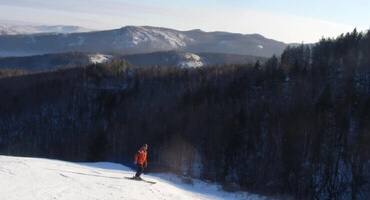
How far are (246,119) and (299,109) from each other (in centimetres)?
1040

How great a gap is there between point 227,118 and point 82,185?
91924 mm

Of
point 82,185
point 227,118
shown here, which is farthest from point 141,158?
point 227,118

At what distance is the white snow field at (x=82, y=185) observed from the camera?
82.7 ft

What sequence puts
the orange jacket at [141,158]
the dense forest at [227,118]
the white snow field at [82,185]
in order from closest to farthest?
the white snow field at [82,185] < the orange jacket at [141,158] < the dense forest at [227,118]

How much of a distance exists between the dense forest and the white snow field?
54.8m

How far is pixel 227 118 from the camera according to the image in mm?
118875

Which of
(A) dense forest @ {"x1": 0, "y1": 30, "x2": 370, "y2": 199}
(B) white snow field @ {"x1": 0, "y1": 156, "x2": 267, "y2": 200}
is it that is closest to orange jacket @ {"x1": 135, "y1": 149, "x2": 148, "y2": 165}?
(B) white snow field @ {"x1": 0, "y1": 156, "x2": 267, "y2": 200}

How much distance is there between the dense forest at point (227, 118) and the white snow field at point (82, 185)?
54.8 m

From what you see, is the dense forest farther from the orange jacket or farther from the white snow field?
the orange jacket

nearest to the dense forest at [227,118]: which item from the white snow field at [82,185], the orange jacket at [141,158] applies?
the white snow field at [82,185]

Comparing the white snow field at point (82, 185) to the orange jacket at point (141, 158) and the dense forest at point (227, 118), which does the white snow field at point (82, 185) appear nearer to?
the orange jacket at point (141, 158)

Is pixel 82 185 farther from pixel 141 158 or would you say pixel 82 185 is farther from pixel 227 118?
pixel 227 118

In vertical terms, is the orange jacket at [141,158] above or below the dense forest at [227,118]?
above

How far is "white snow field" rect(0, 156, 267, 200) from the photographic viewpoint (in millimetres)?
25219
